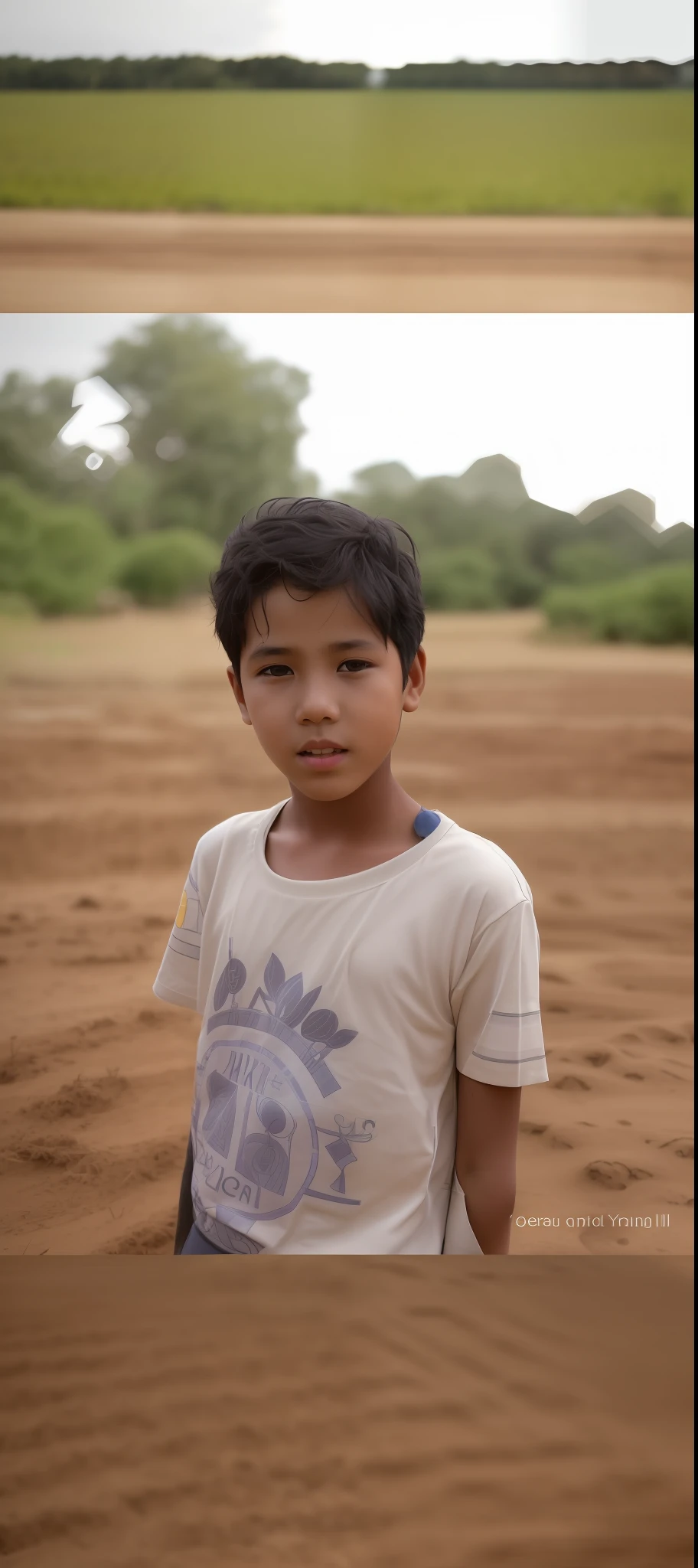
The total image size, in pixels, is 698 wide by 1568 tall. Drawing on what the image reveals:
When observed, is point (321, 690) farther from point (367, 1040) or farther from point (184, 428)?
point (184, 428)

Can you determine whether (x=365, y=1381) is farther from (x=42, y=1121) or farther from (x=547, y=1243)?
(x=42, y=1121)

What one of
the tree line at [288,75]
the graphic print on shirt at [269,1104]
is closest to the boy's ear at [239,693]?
the graphic print on shirt at [269,1104]

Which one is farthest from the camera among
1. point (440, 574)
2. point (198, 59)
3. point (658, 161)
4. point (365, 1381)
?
point (440, 574)

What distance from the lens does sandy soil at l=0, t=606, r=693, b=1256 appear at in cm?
106

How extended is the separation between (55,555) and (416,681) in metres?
2.88

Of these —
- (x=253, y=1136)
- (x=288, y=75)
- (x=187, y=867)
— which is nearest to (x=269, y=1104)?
(x=253, y=1136)

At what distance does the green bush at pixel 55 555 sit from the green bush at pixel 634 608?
55.6 inches

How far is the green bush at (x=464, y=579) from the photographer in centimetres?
290

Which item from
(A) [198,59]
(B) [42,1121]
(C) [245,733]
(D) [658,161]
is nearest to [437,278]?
(D) [658,161]

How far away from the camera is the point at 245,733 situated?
3137mm

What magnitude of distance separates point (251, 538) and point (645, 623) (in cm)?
280

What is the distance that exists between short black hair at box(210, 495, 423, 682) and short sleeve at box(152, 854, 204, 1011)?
5.5 inches

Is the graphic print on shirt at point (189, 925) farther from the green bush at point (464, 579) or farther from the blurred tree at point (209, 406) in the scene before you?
the green bush at point (464, 579)

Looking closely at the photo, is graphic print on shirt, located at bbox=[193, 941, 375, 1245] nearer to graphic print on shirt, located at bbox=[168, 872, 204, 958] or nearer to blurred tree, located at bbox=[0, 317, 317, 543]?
graphic print on shirt, located at bbox=[168, 872, 204, 958]
